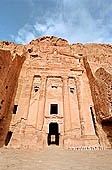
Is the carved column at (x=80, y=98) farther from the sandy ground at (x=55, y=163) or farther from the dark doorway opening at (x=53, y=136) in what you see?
the sandy ground at (x=55, y=163)

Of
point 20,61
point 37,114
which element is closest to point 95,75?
point 37,114

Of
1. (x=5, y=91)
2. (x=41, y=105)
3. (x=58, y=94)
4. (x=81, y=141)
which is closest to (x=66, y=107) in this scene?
(x=58, y=94)

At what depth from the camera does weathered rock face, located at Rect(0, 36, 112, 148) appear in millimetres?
12141

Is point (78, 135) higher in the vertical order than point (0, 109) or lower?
lower

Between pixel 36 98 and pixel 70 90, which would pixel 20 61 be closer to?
pixel 36 98

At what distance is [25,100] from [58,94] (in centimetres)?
440

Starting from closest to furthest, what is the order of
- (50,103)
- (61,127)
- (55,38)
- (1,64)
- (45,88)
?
(1,64), (61,127), (50,103), (45,88), (55,38)

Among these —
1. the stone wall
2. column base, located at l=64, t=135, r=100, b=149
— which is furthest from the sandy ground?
the stone wall

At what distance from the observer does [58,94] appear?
51.8ft

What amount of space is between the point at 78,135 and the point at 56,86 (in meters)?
7.01

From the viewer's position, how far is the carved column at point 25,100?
13195 mm

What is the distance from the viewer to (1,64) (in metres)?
10.6

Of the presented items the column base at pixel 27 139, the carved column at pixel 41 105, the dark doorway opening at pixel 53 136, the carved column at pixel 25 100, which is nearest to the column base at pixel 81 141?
the column base at pixel 27 139

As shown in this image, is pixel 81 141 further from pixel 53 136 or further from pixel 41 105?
pixel 41 105
